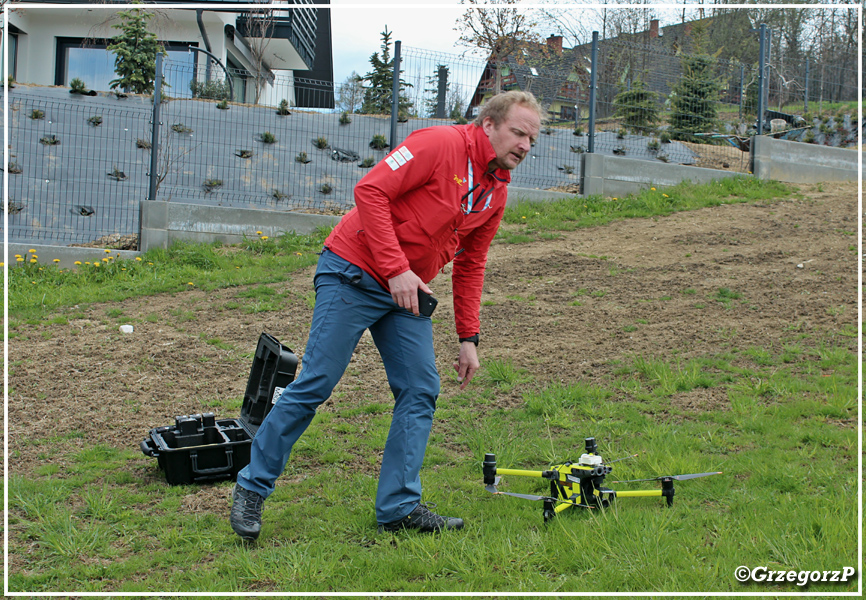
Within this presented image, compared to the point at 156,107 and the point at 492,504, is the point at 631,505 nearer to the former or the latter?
the point at 492,504

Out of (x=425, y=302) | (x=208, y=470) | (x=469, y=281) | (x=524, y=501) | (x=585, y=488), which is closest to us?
(x=425, y=302)

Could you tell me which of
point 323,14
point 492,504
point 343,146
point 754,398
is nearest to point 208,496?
point 492,504

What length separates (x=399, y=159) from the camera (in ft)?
9.04

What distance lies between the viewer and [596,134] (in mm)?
11852

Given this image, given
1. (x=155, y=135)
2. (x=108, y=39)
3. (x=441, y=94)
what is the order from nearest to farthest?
1. (x=155, y=135)
2. (x=441, y=94)
3. (x=108, y=39)

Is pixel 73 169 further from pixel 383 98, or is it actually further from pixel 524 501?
pixel 524 501

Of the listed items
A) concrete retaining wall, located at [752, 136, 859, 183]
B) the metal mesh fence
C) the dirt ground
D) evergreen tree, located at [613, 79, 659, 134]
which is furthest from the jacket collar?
concrete retaining wall, located at [752, 136, 859, 183]

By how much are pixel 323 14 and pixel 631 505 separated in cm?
2458

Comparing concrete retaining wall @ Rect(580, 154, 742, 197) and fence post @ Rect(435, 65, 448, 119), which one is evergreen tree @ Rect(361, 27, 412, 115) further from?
concrete retaining wall @ Rect(580, 154, 742, 197)

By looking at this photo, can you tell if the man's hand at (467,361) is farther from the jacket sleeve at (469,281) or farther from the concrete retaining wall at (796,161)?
the concrete retaining wall at (796,161)

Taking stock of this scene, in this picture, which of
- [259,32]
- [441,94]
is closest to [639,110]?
[441,94]

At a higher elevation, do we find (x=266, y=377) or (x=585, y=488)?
(x=266, y=377)

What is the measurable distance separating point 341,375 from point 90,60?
1723cm

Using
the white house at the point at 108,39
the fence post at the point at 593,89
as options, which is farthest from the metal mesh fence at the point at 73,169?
the fence post at the point at 593,89
